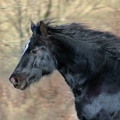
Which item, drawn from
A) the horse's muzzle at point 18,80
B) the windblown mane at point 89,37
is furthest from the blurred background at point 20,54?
the windblown mane at point 89,37

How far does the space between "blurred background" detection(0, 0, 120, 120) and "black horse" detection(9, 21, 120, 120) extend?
2.90m

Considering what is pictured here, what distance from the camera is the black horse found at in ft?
22.1

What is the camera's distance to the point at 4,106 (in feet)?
33.4

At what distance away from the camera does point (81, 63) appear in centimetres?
691

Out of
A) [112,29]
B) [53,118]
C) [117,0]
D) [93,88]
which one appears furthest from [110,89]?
[117,0]

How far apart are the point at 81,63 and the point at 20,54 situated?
3.72m

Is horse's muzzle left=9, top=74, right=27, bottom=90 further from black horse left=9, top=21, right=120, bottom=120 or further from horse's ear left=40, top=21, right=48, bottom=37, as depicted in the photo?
horse's ear left=40, top=21, right=48, bottom=37

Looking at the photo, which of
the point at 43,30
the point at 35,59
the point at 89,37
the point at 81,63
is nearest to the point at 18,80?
the point at 35,59

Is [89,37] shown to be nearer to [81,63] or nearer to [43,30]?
[81,63]

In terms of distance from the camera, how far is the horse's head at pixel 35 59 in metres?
6.92

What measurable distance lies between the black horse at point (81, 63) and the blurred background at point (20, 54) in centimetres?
290

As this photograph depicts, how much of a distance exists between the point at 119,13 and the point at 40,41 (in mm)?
4652

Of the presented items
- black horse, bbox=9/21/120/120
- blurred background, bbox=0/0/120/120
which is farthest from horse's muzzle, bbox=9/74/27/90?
blurred background, bbox=0/0/120/120

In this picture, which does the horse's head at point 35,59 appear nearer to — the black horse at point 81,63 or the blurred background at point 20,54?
the black horse at point 81,63
